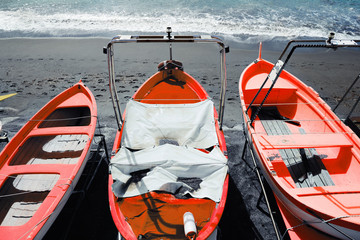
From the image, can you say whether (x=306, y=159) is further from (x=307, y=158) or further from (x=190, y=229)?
(x=190, y=229)

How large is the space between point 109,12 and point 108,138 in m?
17.4

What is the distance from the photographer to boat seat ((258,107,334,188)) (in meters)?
4.52

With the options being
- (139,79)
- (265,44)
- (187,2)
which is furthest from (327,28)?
(139,79)

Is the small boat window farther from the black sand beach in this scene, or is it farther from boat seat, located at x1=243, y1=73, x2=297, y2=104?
boat seat, located at x1=243, y1=73, x2=297, y2=104

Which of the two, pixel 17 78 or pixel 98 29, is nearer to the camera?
pixel 17 78

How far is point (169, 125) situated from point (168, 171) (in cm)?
126

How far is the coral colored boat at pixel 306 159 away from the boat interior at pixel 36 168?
12.9 ft

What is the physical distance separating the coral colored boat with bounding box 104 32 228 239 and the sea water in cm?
1192

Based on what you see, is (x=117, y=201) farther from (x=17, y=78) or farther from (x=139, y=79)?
(x=17, y=78)

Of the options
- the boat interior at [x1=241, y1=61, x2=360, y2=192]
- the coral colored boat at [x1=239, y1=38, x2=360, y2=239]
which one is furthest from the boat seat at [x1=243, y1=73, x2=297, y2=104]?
the boat interior at [x1=241, y1=61, x2=360, y2=192]

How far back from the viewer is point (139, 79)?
9.84 meters

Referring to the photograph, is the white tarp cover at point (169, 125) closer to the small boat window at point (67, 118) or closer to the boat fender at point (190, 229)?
the boat fender at point (190, 229)

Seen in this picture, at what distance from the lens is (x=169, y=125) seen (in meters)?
4.81

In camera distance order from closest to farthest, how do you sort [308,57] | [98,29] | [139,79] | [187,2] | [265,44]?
1. [139,79]
2. [308,57]
3. [265,44]
4. [98,29]
5. [187,2]
